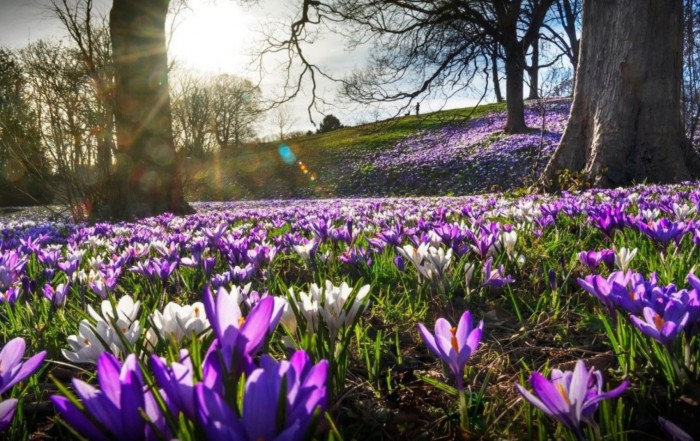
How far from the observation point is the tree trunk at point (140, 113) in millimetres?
9414

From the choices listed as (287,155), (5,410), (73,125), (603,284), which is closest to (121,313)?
(5,410)

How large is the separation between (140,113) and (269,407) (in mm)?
10098

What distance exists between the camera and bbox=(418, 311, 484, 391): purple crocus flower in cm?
92

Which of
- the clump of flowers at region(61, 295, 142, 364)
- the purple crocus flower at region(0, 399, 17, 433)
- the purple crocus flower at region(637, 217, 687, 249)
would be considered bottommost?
the purple crocus flower at region(637, 217, 687, 249)

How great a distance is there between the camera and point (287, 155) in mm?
32188

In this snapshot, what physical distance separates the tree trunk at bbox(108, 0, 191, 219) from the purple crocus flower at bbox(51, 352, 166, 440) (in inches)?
373

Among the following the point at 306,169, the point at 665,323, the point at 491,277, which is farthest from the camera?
the point at 306,169

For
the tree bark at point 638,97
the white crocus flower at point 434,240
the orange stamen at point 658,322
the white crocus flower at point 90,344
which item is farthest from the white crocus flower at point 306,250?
the tree bark at point 638,97

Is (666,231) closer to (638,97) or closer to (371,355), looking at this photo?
(371,355)

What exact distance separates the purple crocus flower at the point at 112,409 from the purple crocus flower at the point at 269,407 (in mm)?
116

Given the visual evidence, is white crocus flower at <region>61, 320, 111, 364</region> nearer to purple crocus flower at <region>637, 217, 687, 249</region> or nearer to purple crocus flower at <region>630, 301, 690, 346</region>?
purple crocus flower at <region>630, 301, 690, 346</region>

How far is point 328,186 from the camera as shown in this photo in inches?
878

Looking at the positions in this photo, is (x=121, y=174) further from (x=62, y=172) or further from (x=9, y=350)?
(x=9, y=350)

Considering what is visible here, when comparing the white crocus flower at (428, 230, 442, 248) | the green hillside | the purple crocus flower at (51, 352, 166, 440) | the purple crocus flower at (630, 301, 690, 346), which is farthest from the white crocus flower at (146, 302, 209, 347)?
the green hillside
